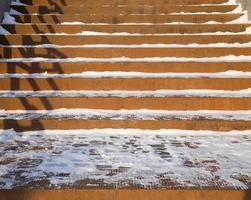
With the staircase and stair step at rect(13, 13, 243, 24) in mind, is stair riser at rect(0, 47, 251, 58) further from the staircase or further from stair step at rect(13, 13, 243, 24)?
stair step at rect(13, 13, 243, 24)

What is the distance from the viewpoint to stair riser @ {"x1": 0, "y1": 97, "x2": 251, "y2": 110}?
4930 millimetres

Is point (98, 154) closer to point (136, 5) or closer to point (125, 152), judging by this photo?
point (125, 152)

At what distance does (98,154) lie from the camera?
376 cm

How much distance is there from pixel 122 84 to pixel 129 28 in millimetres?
1398

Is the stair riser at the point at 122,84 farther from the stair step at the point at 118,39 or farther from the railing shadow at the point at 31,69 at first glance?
the stair step at the point at 118,39

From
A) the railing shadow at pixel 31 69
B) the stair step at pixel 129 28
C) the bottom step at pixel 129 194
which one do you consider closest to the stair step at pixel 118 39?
the railing shadow at pixel 31 69

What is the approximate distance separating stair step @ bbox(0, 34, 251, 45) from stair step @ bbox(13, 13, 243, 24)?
2.18 feet

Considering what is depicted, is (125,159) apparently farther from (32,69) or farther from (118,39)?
(118,39)

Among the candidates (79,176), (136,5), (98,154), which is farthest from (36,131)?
(136,5)

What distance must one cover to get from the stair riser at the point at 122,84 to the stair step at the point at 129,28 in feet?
4.44

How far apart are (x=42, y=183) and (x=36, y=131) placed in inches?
62.4

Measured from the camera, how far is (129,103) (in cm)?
496

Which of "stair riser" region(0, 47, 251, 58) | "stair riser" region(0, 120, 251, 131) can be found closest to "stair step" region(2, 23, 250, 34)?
"stair riser" region(0, 47, 251, 58)

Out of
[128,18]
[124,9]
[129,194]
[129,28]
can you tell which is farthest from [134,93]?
[129,194]
